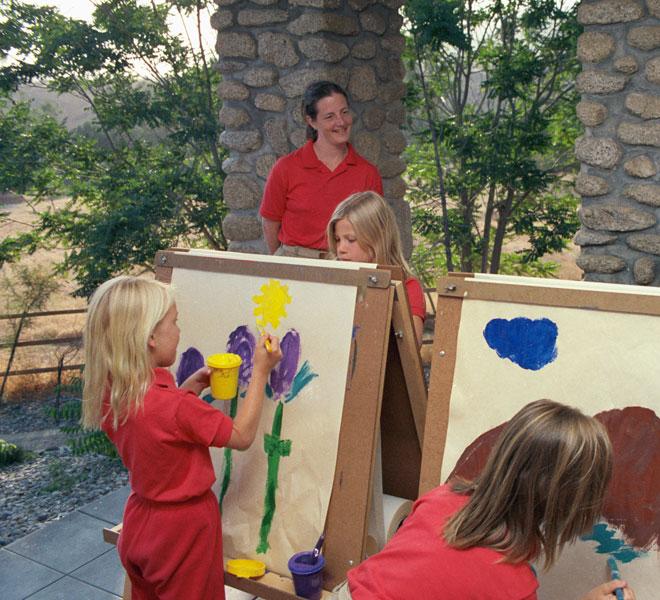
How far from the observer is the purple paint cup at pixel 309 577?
6.19 feet

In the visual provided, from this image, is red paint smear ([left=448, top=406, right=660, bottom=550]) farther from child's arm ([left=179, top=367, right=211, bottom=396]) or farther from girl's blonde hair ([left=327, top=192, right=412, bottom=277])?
child's arm ([left=179, top=367, right=211, bottom=396])

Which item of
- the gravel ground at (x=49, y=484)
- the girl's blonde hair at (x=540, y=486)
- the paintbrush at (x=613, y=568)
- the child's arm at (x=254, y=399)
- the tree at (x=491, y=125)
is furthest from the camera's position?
the tree at (x=491, y=125)

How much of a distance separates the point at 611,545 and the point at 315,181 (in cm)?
198

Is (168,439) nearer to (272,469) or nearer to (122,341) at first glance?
(122,341)

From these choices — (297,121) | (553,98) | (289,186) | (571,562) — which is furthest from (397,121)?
(571,562)

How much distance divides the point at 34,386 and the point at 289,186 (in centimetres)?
375

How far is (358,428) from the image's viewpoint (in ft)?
6.32

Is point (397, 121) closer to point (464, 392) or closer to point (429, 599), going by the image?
point (464, 392)

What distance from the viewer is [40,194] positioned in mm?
6039

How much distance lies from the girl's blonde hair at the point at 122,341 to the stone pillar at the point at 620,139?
7.63ft

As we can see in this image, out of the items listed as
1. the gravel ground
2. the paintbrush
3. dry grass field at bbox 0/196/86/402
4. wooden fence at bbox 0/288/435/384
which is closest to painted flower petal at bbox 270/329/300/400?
the paintbrush

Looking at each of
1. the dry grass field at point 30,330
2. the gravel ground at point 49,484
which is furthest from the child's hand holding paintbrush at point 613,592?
the dry grass field at point 30,330

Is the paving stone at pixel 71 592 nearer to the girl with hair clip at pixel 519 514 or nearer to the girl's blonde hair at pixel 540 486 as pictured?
the girl with hair clip at pixel 519 514

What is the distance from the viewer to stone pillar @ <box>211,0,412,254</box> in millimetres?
4047
